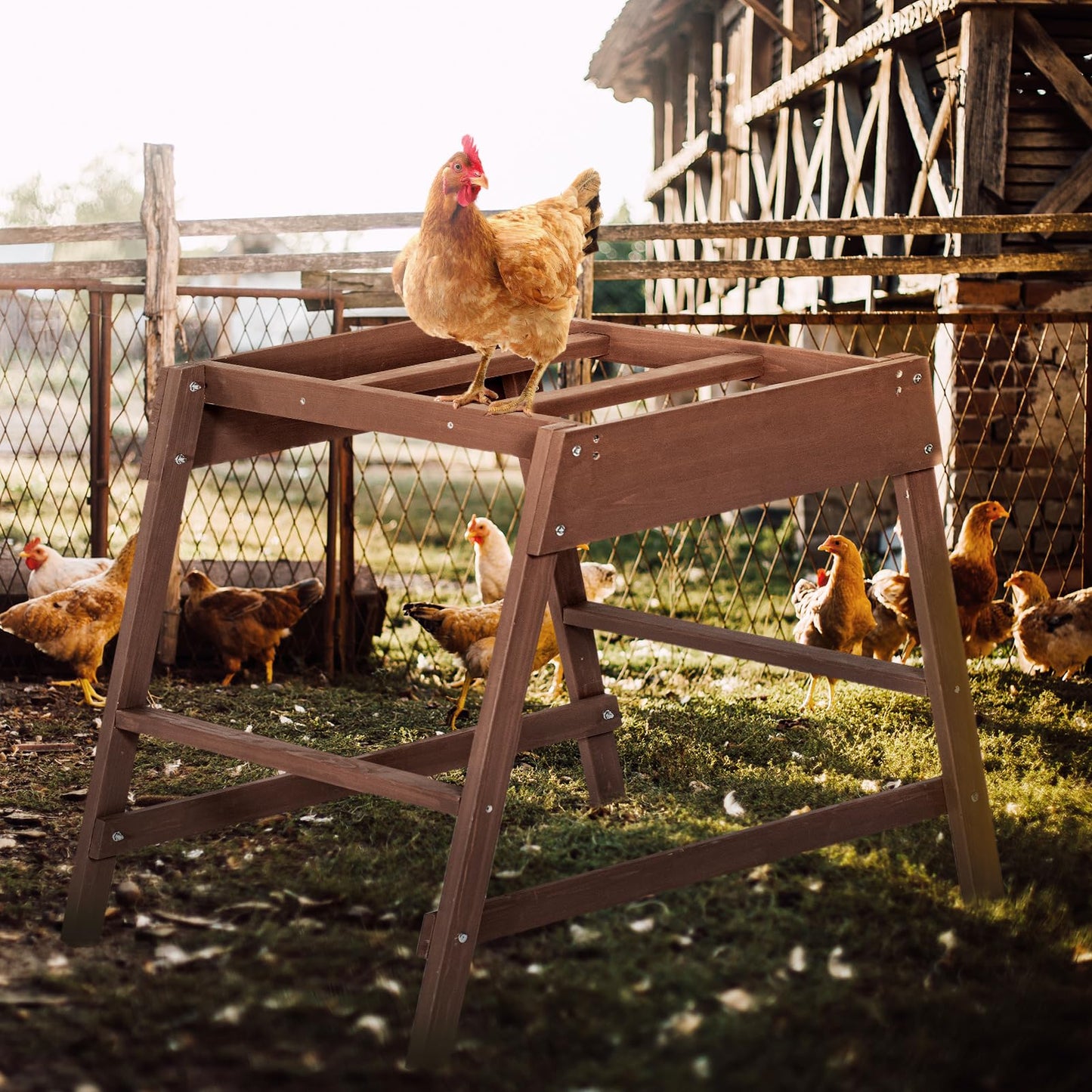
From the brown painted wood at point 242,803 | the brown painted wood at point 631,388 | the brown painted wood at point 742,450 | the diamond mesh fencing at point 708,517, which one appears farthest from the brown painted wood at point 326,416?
the diamond mesh fencing at point 708,517

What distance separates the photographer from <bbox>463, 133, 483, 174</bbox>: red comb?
272 cm

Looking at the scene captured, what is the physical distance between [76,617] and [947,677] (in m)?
3.77

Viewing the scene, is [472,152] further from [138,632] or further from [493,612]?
[493,612]

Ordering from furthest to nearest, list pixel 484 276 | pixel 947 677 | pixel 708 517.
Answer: pixel 708 517 → pixel 947 677 → pixel 484 276

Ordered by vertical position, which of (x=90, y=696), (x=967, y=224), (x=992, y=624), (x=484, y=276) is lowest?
(x=90, y=696)

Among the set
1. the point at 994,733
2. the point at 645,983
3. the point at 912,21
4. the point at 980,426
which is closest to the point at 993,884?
the point at 645,983

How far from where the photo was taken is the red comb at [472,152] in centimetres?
272

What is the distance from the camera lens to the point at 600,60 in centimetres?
1473

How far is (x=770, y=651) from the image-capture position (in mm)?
3490

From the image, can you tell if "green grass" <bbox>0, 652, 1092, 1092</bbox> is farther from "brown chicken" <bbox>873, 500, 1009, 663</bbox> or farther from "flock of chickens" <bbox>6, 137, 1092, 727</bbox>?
"brown chicken" <bbox>873, 500, 1009, 663</bbox>

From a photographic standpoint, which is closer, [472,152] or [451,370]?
[472,152]

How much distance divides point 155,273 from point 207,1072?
4.37 meters

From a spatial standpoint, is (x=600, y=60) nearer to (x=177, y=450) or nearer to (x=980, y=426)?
(x=980, y=426)

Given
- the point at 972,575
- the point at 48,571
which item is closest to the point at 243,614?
the point at 48,571
